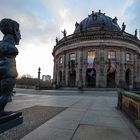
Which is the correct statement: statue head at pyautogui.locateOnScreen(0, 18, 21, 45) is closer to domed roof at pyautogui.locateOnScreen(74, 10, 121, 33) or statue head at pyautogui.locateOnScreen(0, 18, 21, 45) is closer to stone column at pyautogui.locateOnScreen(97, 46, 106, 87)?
stone column at pyautogui.locateOnScreen(97, 46, 106, 87)

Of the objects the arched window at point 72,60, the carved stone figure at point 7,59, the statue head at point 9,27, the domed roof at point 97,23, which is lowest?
the carved stone figure at point 7,59

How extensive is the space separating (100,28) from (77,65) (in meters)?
11.6

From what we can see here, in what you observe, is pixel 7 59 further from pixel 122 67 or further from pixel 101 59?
pixel 122 67

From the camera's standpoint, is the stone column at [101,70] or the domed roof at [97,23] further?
the domed roof at [97,23]

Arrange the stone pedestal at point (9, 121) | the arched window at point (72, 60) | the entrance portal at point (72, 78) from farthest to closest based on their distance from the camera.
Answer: the entrance portal at point (72, 78) < the arched window at point (72, 60) < the stone pedestal at point (9, 121)

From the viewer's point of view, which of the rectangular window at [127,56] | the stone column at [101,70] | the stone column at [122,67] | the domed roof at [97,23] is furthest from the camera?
the domed roof at [97,23]

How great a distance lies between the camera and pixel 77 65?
161ft

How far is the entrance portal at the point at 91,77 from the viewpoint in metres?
47.1

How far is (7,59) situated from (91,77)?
4442 cm

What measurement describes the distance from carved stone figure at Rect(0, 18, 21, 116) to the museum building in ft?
134

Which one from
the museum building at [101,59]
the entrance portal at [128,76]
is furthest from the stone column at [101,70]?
the entrance portal at [128,76]

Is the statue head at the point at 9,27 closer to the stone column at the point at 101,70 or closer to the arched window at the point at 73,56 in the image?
the stone column at the point at 101,70

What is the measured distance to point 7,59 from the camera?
420cm

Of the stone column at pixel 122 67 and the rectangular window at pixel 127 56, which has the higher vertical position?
the rectangular window at pixel 127 56
